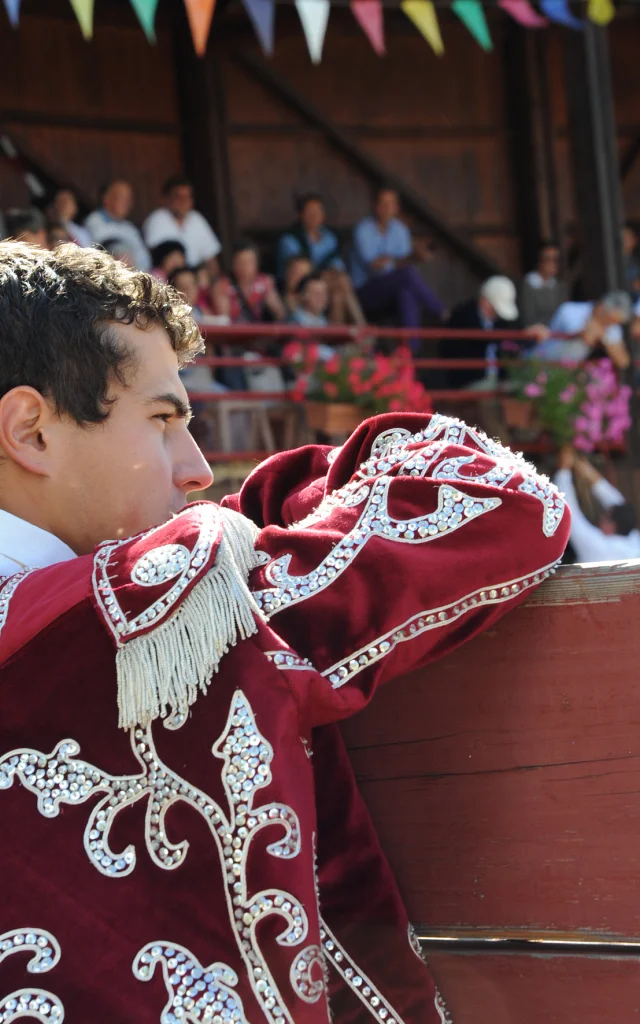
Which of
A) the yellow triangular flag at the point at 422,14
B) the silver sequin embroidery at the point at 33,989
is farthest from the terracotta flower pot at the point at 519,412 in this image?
the silver sequin embroidery at the point at 33,989

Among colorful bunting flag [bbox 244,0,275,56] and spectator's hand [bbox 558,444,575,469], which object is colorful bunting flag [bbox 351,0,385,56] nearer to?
colorful bunting flag [bbox 244,0,275,56]

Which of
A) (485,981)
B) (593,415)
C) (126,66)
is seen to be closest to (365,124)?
(126,66)

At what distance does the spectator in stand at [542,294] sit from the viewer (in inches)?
318

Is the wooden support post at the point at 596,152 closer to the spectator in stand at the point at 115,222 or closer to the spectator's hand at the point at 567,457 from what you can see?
the spectator's hand at the point at 567,457

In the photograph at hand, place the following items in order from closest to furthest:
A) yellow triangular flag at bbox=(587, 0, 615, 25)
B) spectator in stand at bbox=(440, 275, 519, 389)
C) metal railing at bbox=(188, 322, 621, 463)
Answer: metal railing at bbox=(188, 322, 621, 463) < yellow triangular flag at bbox=(587, 0, 615, 25) < spectator in stand at bbox=(440, 275, 519, 389)

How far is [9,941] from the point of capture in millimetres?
1044

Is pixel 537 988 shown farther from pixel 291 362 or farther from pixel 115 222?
pixel 115 222

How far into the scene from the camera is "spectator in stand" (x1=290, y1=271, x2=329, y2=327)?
264 inches

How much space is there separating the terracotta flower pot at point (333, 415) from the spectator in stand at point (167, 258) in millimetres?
970

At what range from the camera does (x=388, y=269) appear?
7.73m

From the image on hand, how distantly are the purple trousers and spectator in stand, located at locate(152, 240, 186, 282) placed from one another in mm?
1388

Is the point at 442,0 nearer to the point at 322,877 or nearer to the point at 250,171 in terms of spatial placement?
the point at 250,171

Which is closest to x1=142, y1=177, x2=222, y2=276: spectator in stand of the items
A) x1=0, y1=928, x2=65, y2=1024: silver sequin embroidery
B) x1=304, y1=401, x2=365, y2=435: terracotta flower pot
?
x1=304, y1=401, x2=365, y2=435: terracotta flower pot

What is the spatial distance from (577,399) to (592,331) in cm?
46
